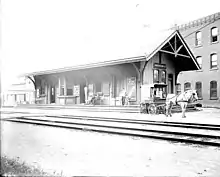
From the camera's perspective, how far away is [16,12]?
5.02 ft

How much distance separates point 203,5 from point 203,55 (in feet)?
1.12

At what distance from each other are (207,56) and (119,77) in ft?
12.1

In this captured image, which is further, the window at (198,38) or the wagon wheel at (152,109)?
the wagon wheel at (152,109)

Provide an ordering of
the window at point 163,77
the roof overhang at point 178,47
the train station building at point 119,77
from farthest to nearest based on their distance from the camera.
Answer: the window at point 163,77, the train station building at point 119,77, the roof overhang at point 178,47

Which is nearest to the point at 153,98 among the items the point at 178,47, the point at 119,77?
the point at 119,77

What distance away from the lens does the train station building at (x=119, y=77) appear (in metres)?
3.58

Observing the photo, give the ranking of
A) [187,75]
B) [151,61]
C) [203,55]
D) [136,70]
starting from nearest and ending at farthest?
[203,55] → [187,75] → [136,70] → [151,61]

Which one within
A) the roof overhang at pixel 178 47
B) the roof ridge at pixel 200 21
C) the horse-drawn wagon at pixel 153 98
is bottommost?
the horse-drawn wagon at pixel 153 98

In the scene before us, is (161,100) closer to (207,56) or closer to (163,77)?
(207,56)

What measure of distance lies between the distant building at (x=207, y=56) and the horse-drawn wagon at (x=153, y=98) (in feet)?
6.18

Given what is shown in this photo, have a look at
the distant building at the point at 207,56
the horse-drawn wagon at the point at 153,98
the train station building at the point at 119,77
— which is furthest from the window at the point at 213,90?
the horse-drawn wagon at the point at 153,98

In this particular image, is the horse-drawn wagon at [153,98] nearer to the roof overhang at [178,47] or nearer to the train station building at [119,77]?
the train station building at [119,77]

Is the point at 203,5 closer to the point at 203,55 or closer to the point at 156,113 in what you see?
the point at 203,55

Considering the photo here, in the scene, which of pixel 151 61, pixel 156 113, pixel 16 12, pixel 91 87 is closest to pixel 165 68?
pixel 151 61
